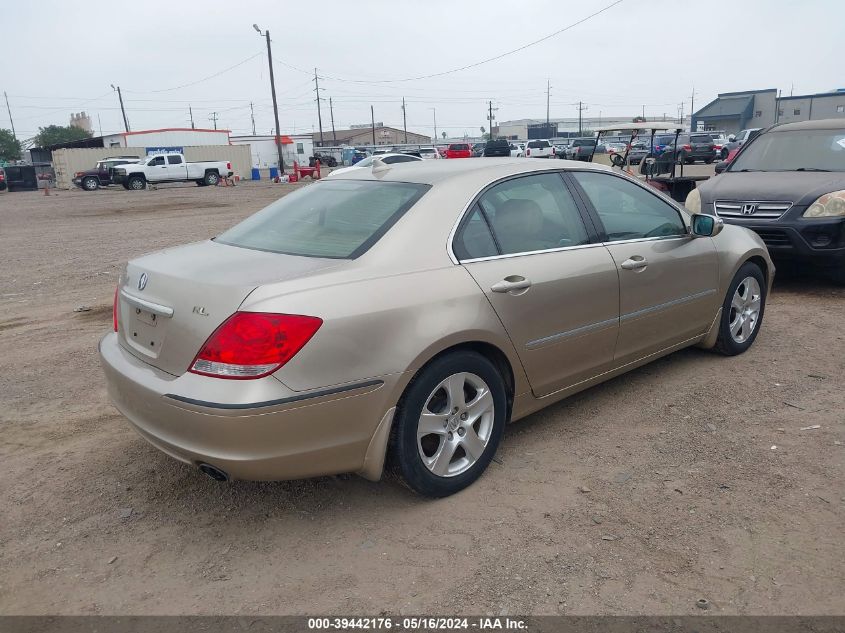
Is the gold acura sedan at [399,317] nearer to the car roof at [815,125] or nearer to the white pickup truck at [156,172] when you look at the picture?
the car roof at [815,125]

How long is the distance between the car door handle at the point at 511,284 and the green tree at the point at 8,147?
341 feet

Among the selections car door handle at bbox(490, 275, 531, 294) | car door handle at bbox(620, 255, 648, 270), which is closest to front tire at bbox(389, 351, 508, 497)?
car door handle at bbox(490, 275, 531, 294)

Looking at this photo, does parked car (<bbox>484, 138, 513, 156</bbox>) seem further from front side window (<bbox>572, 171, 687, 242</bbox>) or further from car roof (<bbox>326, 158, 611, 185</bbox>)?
car roof (<bbox>326, 158, 611, 185</bbox>)

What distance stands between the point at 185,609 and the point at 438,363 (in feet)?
4.58

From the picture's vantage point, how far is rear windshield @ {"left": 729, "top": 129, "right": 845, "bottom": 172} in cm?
757

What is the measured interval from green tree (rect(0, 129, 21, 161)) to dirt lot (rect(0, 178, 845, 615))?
103m

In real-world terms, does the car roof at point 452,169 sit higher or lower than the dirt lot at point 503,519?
higher

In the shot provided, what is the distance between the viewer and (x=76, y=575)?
278 centimetres

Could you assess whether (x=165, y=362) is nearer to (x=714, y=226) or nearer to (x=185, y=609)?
(x=185, y=609)

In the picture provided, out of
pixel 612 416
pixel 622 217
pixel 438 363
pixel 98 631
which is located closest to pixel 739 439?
pixel 612 416

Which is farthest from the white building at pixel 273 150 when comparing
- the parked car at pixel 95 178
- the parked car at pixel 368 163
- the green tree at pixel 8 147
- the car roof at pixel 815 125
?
the car roof at pixel 815 125

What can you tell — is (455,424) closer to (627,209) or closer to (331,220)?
(331,220)

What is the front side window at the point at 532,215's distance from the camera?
A: 11.7ft

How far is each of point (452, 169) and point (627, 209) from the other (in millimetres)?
1291
